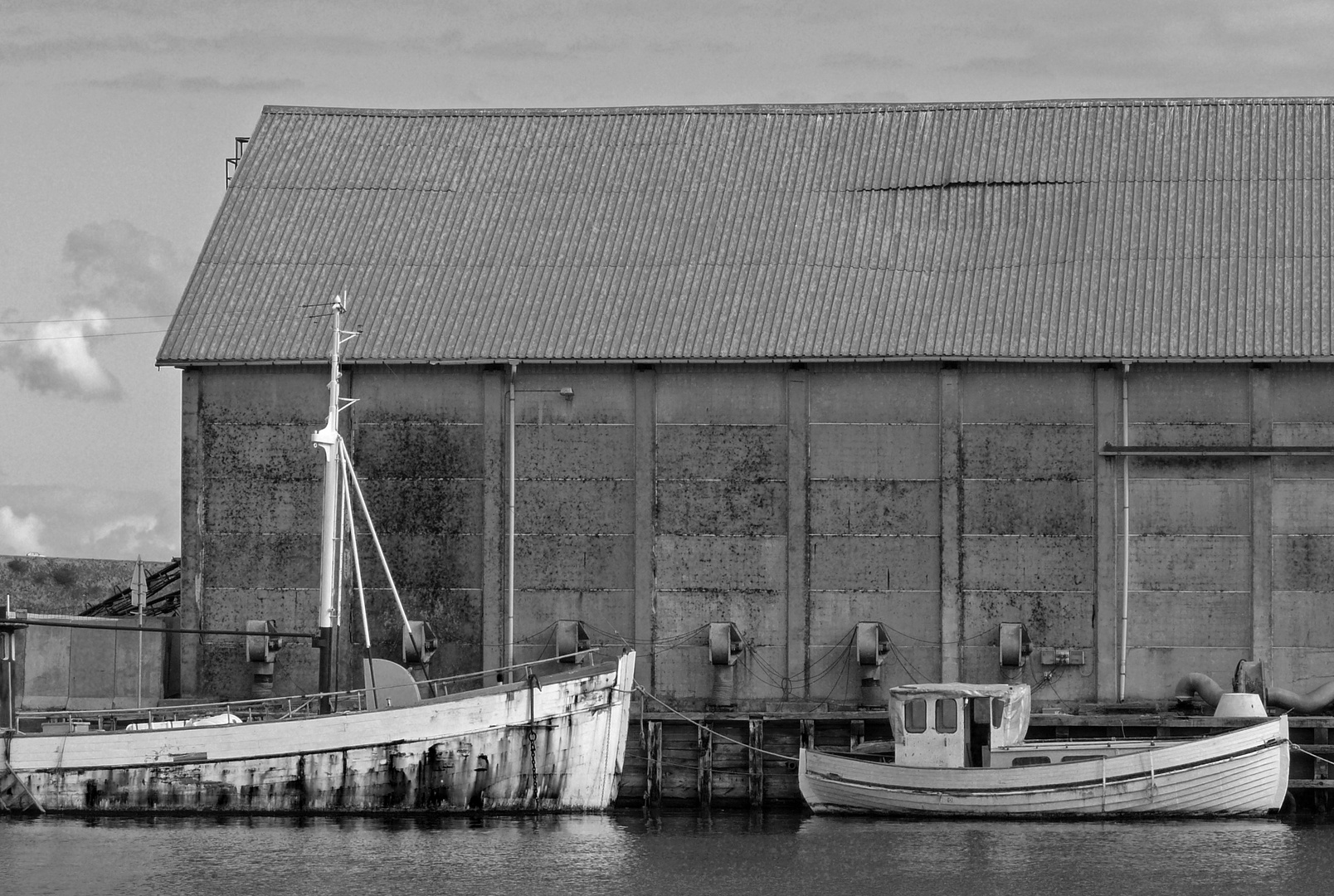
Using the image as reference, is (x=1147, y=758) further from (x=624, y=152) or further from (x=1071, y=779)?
(x=624, y=152)

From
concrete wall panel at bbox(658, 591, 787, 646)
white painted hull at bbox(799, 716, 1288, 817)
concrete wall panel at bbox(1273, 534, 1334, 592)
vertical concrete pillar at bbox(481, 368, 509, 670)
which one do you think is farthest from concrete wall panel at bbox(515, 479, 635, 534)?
concrete wall panel at bbox(1273, 534, 1334, 592)

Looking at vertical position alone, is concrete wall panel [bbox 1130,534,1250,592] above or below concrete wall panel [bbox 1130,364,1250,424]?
below

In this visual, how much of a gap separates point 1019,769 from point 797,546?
24.4 feet

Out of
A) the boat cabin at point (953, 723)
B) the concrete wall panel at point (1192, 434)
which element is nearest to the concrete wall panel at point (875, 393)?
the concrete wall panel at point (1192, 434)

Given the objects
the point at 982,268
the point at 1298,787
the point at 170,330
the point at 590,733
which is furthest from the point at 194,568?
the point at 1298,787

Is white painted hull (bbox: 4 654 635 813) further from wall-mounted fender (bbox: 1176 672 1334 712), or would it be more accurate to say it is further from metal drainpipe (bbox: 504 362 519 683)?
wall-mounted fender (bbox: 1176 672 1334 712)

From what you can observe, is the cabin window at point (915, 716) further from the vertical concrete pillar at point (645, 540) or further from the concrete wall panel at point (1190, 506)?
the concrete wall panel at point (1190, 506)

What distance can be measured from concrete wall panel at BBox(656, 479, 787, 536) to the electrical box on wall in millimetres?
5946

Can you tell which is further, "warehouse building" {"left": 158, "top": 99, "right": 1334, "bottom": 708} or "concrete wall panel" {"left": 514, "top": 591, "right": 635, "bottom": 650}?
"concrete wall panel" {"left": 514, "top": 591, "right": 635, "bottom": 650}

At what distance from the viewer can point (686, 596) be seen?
4791 cm

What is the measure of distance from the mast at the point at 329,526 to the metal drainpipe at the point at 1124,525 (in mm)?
15976

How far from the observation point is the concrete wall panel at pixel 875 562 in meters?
47.4

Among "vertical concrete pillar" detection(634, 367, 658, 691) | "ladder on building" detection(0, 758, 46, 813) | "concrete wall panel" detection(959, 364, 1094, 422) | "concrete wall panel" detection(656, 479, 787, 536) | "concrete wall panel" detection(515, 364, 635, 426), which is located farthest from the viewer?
"concrete wall panel" detection(515, 364, 635, 426)

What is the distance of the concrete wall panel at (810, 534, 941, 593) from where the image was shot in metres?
47.4
